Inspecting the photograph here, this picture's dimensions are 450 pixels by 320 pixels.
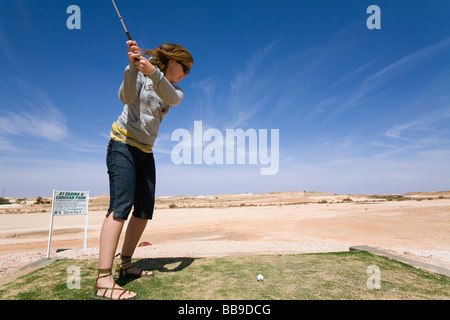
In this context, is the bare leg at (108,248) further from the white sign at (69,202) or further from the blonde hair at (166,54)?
the white sign at (69,202)

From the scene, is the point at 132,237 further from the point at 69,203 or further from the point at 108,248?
the point at 69,203

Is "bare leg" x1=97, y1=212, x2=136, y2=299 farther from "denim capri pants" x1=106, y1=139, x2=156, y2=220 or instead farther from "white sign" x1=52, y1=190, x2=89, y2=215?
"white sign" x1=52, y1=190, x2=89, y2=215

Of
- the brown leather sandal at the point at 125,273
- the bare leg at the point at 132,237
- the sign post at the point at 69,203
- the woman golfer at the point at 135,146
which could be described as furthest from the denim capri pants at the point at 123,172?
the sign post at the point at 69,203

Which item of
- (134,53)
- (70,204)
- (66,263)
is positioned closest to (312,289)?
(134,53)

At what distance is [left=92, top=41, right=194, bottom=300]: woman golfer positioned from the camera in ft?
7.67

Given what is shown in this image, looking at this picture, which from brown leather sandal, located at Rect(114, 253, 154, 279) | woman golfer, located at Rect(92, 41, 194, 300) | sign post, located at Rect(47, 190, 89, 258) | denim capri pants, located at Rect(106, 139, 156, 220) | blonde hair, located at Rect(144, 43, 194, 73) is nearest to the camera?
woman golfer, located at Rect(92, 41, 194, 300)

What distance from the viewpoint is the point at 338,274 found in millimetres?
3014

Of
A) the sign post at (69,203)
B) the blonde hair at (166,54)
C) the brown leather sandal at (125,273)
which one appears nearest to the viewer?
the blonde hair at (166,54)

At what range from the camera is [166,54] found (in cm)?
278

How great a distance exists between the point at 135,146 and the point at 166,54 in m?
1.03

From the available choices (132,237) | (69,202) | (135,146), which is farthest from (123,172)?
(69,202)

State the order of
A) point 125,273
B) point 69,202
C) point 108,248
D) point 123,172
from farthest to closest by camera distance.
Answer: point 69,202
point 125,273
point 123,172
point 108,248

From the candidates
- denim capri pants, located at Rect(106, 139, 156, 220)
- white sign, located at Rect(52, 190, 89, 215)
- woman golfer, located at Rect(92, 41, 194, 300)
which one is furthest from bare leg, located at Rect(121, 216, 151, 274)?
white sign, located at Rect(52, 190, 89, 215)

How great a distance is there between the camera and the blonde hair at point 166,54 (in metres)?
2.79
